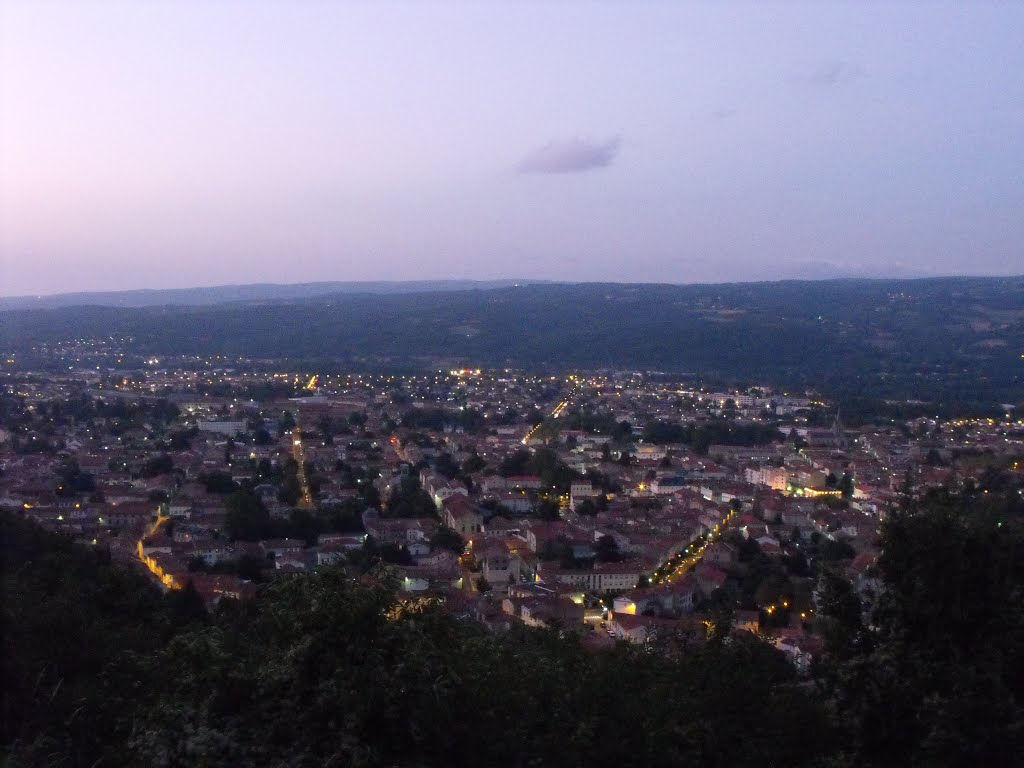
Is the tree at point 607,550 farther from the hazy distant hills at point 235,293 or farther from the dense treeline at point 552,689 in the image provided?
the hazy distant hills at point 235,293

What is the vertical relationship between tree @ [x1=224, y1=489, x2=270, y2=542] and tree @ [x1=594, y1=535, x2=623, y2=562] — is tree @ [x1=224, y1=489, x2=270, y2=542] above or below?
above

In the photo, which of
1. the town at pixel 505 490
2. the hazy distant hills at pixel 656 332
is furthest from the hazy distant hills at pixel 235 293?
the town at pixel 505 490

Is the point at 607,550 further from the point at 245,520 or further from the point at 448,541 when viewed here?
the point at 245,520

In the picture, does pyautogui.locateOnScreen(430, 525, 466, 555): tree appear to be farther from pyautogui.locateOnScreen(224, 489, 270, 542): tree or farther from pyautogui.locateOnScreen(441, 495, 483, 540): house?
pyautogui.locateOnScreen(224, 489, 270, 542): tree

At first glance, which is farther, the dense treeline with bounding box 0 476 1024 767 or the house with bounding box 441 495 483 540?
the house with bounding box 441 495 483 540

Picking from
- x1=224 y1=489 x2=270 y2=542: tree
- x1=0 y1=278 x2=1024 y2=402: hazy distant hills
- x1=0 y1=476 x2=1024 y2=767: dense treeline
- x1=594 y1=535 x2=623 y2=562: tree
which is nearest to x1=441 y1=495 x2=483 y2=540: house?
x1=594 y1=535 x2=623 y2=562: tree
